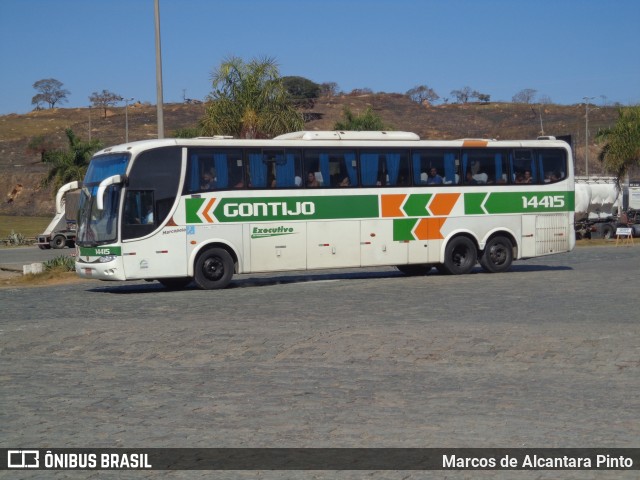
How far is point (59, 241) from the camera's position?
52125 mm

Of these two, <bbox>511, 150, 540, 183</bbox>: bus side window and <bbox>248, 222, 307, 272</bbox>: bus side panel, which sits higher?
<bbox>511, 150, 540, 183</bbox>: bus side window

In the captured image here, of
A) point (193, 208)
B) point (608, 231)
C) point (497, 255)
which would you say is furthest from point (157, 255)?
point (608, 231)

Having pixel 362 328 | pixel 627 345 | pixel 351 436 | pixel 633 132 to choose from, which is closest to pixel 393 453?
pixel 351 436

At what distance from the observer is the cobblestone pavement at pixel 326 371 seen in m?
8.55

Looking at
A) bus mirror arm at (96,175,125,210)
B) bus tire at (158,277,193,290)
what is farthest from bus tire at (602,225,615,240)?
bus mirror arm at (96,175,125,210)

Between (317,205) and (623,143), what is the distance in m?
36.8

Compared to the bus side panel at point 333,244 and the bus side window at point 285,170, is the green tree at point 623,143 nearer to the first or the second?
the bus side panel at point 333,244

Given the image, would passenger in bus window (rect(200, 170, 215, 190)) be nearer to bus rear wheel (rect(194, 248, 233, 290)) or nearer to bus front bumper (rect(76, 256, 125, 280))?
bus rear wheel (rect(194, 248, 233, 290))

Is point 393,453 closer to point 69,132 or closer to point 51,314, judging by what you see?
point 51,314

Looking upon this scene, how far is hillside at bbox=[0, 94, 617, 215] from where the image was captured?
91375 mm

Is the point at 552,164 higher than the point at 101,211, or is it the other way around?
the point at 552,164

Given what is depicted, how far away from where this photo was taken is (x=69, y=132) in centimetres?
6216

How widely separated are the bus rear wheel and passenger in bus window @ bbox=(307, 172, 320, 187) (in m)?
2.72

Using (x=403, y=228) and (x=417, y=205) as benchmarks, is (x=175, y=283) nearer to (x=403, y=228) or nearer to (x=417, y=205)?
(x=403, y=228)
